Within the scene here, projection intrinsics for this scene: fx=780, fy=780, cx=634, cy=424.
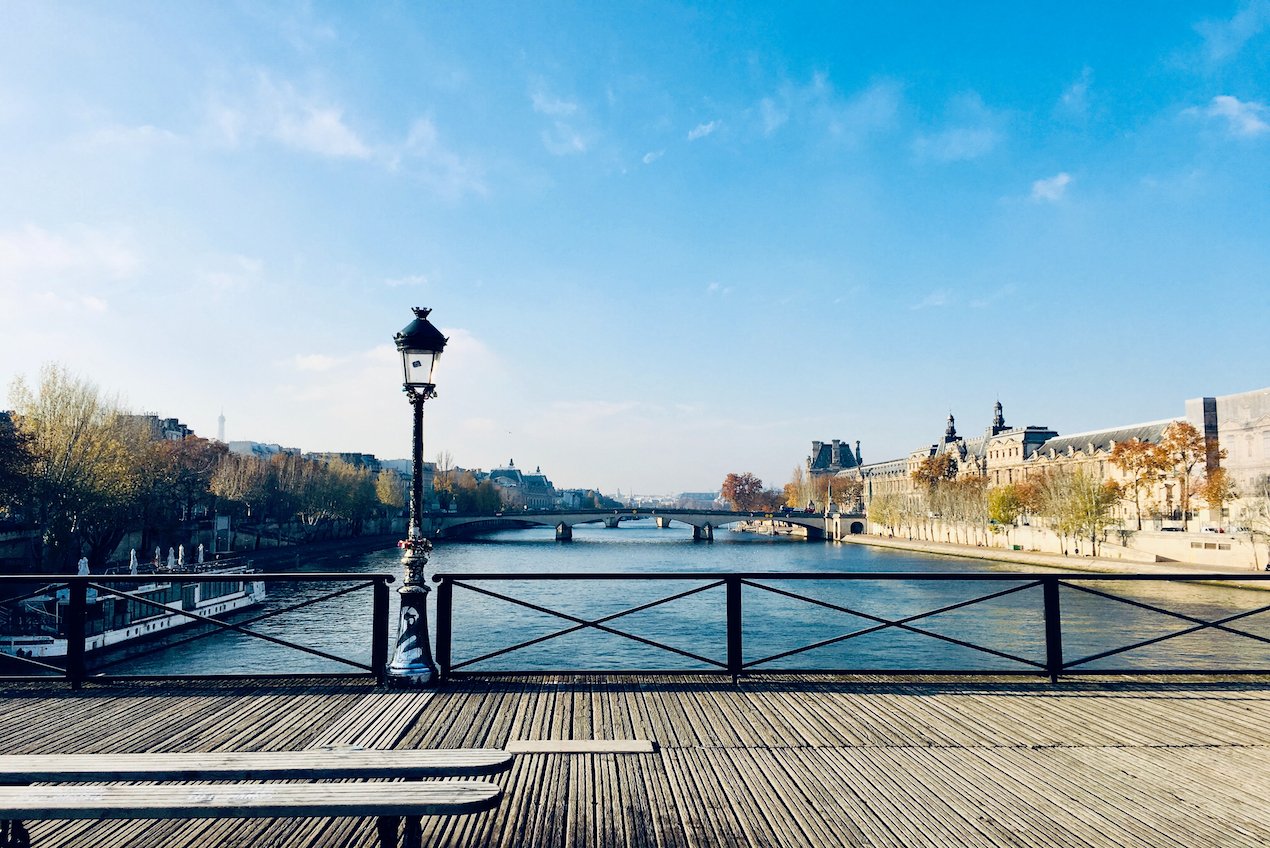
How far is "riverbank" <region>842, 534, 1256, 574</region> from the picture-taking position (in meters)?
50.5

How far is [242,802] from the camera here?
3631 mm

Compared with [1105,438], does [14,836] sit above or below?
below

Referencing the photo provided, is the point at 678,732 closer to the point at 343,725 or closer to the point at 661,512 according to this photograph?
the point at 343,725

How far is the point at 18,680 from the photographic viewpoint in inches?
311

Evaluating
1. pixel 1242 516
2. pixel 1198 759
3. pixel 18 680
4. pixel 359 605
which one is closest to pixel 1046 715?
pixel 1198 759

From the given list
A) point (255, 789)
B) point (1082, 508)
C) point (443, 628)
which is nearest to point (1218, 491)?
point (1082, 508)

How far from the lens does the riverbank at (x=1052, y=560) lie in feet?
166

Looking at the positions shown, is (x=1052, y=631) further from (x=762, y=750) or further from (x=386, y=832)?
(x=386, y=832)

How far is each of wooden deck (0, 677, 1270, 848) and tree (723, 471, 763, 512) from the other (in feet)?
599

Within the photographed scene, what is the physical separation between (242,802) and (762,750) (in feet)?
12.1

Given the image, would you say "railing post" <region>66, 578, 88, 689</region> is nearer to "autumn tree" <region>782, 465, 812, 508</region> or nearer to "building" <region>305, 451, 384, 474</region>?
"building" <region>305, 451, 384, 474</region>

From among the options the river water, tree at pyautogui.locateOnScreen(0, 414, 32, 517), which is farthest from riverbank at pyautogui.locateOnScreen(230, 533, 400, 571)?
tree at pyautogui.locateOnScreen(0, 414, 32, 517)

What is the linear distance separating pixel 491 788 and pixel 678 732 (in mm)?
2870

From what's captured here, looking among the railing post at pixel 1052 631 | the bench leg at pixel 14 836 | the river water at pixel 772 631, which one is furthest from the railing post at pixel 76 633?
the railing post at pixel 1052 631
